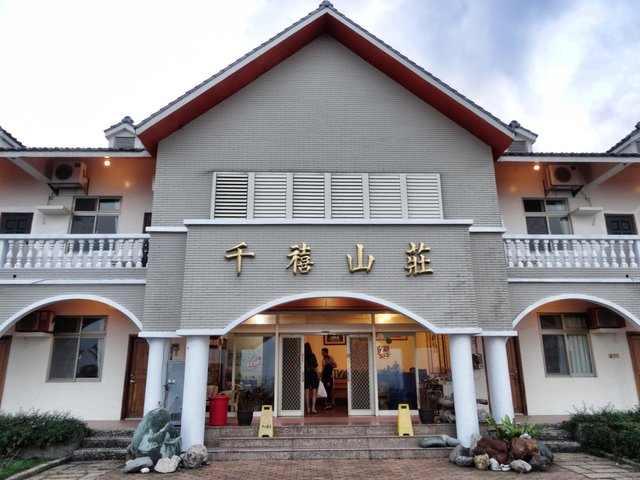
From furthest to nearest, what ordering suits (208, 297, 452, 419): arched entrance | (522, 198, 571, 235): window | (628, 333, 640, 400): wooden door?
(522, 198, 571, 235): window → (628, 333, 640, 400): wooden door → (208, 297, 452, 419): arched entrance

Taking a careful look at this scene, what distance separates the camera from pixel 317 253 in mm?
8734

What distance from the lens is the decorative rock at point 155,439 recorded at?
740 cm

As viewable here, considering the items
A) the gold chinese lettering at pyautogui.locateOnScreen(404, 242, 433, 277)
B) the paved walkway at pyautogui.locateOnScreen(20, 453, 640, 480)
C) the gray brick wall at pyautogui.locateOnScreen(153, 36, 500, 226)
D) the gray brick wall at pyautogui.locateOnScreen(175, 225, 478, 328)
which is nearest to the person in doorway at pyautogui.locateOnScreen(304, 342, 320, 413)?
the paved walkway at pyautogui.locateOnScreen(20, 453, 640, 480)

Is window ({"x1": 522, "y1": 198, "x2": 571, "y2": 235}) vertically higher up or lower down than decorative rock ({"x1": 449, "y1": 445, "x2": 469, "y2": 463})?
higher up

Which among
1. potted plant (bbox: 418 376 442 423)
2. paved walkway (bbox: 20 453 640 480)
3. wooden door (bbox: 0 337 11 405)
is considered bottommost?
paved walkway (bbox: 20 453 640 480)

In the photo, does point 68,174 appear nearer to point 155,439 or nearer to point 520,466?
point 155,439

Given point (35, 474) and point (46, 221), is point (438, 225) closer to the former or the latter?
point (35, 474)

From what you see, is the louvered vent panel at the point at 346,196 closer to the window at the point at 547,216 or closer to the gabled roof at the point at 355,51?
the gabled roof at the point at 355,51

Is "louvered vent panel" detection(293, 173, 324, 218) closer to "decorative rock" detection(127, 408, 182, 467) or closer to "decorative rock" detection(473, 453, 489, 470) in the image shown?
"decorative rock" detection(127, 408, 182, 467)

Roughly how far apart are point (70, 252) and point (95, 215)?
7.21ft

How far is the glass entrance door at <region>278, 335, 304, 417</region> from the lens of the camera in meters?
10.4

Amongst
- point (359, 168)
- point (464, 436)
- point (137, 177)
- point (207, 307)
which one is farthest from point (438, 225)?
point (137, 177)

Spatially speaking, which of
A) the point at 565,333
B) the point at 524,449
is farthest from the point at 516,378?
the point at 524,449

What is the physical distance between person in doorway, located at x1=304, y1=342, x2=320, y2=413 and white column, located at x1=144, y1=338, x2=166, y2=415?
135 inches
